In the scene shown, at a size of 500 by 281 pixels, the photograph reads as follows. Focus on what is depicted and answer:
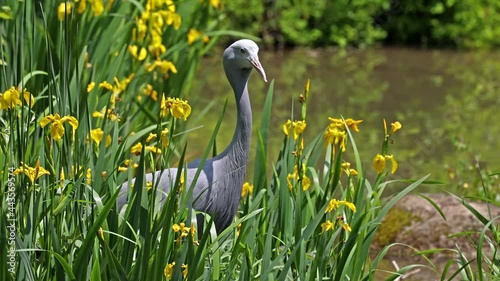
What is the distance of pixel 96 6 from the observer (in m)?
4.65

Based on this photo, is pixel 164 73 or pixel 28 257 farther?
pixel 164 73

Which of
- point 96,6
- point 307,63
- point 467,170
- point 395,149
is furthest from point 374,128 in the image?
point 96,6

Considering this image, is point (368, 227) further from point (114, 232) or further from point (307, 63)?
point (307, 63)

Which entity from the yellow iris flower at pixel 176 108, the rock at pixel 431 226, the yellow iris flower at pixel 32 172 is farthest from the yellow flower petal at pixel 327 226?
the rock at pixel 431 226

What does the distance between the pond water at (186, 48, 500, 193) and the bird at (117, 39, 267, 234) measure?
76.7 inches

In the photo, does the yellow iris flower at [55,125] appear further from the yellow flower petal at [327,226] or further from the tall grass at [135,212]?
the yellow flower petal at [327,226]

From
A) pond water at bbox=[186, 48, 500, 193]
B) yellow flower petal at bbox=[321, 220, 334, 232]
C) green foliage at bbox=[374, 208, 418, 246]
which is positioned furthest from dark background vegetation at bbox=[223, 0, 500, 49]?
yellow flower petal at bbox=[321, 220, 334, 232]

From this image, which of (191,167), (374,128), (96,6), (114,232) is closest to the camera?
(114,232)

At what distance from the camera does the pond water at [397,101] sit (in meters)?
7.20

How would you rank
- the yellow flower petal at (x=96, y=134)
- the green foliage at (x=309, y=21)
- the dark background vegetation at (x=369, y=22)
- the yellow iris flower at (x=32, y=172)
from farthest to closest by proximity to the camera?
1. the dark background vegetation at (x=369, y=22)
2. the green foliage at (x=309, y=21)
3. the yellow flower petal at (x=96, y=134)
4. the yellow iris flower at (x=32, y=172)

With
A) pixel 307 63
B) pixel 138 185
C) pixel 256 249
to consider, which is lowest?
pixel 307 63

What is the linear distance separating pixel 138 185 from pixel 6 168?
36cm

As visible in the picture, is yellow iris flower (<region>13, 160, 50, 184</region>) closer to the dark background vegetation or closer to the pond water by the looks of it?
the pond water

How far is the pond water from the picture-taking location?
7203mm
